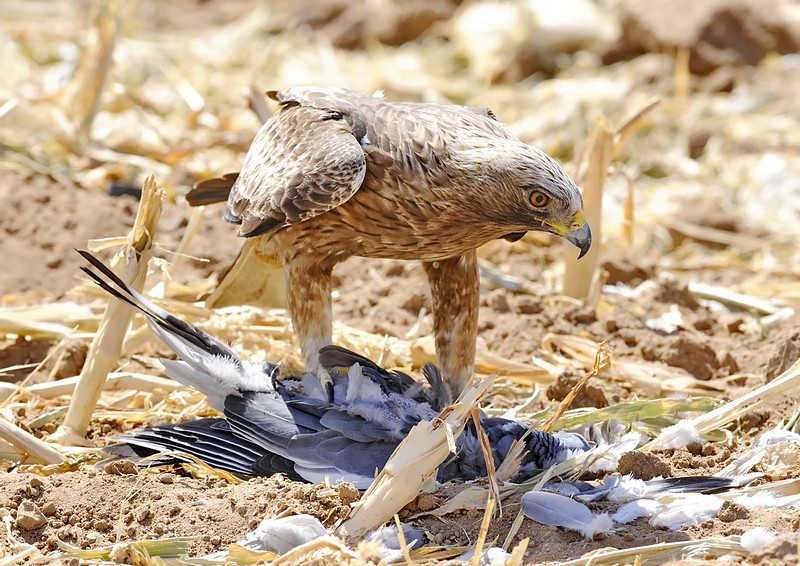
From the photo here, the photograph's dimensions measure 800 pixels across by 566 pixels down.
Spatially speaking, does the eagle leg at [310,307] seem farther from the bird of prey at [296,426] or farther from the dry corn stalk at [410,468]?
the dry corn stalk at [410,468]

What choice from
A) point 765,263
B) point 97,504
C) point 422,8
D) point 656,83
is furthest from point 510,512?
point 422,8

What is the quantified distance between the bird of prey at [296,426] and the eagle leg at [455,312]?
411 millimetres

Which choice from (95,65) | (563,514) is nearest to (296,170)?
(563,514)

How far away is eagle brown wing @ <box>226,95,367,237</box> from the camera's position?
4.07 meters

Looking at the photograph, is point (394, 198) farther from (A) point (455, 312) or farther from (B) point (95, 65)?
(B) point (95, 65)

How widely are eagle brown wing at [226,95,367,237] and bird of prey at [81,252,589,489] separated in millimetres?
551

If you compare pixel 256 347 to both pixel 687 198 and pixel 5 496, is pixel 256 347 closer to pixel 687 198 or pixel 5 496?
pixel 5 496

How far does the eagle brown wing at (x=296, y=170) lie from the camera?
4.07 metres

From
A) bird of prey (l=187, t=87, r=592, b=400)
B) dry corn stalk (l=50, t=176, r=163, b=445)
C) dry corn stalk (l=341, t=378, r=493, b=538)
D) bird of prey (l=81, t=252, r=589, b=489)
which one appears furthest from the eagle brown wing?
dry corn stalk (l=341, t=378, r=493, b=538)

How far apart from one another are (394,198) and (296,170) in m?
0.39

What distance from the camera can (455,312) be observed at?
457cm

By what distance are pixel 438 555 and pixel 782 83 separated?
27.6 ft

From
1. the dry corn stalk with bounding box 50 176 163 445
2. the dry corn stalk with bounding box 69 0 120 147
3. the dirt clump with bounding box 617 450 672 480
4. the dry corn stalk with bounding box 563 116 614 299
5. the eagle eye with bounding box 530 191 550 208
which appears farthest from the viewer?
the dry corn stalk with bounding box 69 0 120 147

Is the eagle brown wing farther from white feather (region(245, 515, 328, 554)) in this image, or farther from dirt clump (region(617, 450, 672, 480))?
dirt clump (region(617, 450, 672, 480))
